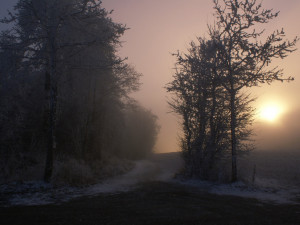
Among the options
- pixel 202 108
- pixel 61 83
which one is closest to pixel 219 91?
pixel 202 108

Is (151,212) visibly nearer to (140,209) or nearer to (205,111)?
(140,209)

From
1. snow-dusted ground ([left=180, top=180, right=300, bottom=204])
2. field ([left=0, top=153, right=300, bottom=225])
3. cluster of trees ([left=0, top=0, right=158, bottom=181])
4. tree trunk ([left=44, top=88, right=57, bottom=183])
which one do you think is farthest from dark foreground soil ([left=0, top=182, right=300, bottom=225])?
cluster of trees ([left=0, top=0, right=158, bottom=181])

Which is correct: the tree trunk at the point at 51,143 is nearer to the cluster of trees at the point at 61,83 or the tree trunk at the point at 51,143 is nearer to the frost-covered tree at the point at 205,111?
the cluster of trees at the point at 61,83

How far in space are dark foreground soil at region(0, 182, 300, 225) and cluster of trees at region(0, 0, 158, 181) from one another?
500 cm

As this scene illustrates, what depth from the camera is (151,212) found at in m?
6.92

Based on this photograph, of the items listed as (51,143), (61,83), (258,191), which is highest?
(61,83)

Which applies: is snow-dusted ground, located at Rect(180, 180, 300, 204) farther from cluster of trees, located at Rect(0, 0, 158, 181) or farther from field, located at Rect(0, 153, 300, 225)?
cluster of trees, located at Rect(0, 0, 158, 181)

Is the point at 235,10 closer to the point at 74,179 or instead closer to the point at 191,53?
the point at 191,53

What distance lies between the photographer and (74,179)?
41.3ft

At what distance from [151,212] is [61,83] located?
10.1 m

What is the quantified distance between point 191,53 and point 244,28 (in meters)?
3.81

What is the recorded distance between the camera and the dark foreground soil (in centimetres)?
603

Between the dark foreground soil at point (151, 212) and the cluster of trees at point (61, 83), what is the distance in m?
5.00

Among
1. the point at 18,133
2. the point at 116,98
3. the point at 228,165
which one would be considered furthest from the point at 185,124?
the point at 18,133
